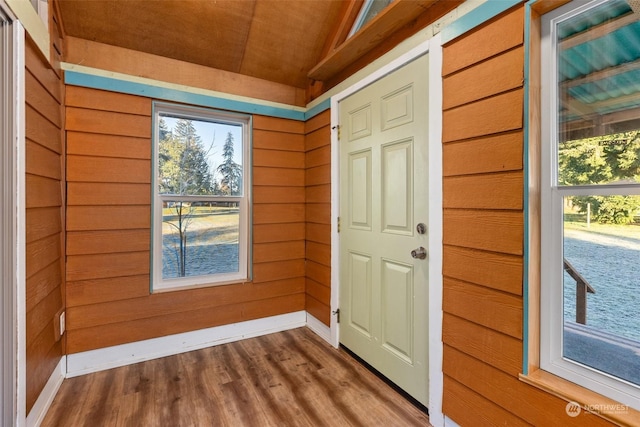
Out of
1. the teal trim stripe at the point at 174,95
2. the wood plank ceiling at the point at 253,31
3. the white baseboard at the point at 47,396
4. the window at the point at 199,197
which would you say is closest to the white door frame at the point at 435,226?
the wood plank ceiling at the point at 253,31

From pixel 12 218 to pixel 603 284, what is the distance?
2379 mm

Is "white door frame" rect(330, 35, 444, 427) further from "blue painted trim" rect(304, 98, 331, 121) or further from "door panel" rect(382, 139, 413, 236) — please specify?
"blue painted trim" rect(304, 98, 331, 121)

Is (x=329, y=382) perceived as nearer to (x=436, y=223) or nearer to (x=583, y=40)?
(x=436, y=223)

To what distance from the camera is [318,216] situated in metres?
2.56

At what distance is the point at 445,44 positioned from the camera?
145 cm

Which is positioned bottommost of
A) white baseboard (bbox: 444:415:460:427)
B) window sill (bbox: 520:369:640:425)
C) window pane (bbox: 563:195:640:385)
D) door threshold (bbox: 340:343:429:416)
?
door threshold (bbox: 340:343:429:416)

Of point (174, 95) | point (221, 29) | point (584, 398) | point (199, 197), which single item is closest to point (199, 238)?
point (199, 197)

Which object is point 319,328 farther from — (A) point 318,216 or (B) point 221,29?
(B) point 221,29

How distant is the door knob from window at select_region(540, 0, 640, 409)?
1.71 ft

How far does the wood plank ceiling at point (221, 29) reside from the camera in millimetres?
1938

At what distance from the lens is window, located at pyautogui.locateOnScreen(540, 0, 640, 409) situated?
1000mm

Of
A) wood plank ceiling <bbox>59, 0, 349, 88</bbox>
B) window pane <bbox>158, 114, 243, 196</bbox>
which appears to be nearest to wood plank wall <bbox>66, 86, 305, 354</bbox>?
window pane <bbox>158, 114, 243, 196</bbox>

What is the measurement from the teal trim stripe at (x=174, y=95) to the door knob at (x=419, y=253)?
1702 millimetres

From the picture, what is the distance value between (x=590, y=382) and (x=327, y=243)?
1690mm
